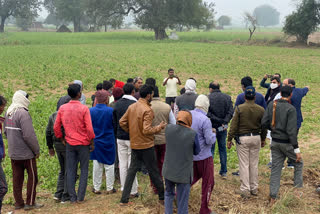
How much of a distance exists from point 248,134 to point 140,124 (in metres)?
2.09

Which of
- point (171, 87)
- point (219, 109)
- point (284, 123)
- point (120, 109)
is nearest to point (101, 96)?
point (120, 109)

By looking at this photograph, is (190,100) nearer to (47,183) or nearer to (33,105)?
(47,183)

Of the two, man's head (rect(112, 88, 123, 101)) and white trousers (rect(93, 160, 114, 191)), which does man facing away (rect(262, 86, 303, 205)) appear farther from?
white trousers (rect(93, 160, 114, 191))

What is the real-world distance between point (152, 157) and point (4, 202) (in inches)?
125

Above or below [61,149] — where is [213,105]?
above

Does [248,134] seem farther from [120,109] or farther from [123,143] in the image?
[120,109]

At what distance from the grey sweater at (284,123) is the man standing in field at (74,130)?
3.18 meters

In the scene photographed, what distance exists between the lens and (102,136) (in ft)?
23.6

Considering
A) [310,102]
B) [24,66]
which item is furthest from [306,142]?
[24,66]

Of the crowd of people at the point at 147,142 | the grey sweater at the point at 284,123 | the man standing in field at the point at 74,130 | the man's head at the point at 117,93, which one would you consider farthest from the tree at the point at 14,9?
the grey sweater at the point at 284,123

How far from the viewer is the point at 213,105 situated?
7727 millimetres

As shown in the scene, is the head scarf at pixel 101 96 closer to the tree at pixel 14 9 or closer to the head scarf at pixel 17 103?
the head scarf at pixel 17 103

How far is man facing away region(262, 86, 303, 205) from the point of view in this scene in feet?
20.7

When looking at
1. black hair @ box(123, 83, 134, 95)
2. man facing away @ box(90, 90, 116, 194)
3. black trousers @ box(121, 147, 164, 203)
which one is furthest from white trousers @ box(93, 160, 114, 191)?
black hair @ box(123, 83, 134, 95)
